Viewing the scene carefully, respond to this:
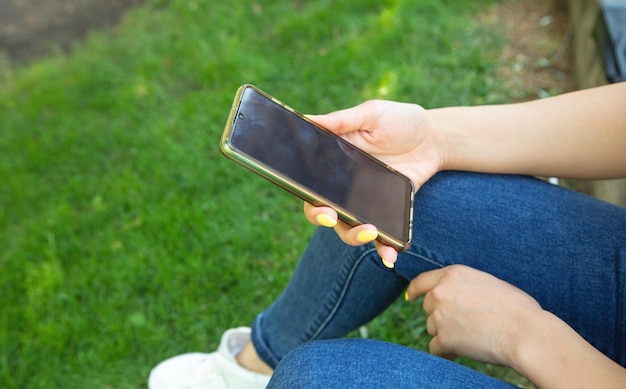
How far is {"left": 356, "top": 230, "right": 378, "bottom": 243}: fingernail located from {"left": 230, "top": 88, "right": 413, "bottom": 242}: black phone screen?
6 cm

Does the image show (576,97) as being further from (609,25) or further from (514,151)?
(609,25)

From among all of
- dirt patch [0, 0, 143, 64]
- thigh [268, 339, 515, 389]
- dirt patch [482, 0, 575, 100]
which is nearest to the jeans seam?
thigh [268, 339, 515, 389]

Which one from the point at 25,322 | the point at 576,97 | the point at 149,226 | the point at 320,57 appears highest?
the point at 576,97

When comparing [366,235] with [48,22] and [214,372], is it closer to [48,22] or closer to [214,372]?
[214,372]

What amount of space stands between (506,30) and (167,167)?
165cm

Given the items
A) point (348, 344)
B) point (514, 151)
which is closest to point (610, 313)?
point (514, 151)

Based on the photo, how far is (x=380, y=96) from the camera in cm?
250

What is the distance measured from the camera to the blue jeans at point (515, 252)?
115 centimetres

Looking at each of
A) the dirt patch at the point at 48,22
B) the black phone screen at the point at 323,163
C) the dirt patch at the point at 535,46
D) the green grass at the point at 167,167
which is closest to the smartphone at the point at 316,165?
the black phone screen at the point at 323,163

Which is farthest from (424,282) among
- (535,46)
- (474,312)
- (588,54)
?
(535,46)

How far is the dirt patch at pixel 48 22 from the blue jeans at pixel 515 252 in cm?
283

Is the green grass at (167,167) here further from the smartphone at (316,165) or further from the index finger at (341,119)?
the index finger at (341,119)

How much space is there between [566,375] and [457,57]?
72.9 inches

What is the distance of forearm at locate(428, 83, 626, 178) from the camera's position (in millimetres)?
1206
